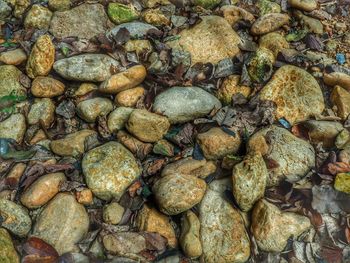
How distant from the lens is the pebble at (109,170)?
16.1 ft

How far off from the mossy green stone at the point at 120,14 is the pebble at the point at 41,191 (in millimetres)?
3494

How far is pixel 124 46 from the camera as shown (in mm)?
6402

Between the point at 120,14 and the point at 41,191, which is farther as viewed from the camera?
the point at 120,14

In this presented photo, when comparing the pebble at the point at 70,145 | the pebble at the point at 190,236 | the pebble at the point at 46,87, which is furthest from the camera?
the pebble at the point at 46,87

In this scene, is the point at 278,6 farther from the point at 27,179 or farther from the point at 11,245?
the point at 11,245

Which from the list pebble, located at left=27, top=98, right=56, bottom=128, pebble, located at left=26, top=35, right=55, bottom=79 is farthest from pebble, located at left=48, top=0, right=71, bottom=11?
pebble, located at left=27, top=98, right=56, bottom=128

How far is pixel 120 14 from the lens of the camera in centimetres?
689

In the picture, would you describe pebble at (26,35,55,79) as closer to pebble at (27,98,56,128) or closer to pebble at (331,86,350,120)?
pebble at (27,98,56,128)

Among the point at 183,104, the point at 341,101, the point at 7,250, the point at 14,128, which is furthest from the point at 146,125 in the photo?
the point at 341,101

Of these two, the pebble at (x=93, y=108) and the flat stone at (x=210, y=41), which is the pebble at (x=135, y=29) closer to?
the flat stone at (x=210, y=41)

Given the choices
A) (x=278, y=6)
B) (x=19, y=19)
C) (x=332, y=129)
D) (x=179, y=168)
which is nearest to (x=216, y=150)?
(x=179, y=168)

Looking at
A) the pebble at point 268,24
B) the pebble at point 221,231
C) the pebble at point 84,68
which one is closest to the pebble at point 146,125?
the pebble at point 84,68

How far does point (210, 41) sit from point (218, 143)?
2.28 meters

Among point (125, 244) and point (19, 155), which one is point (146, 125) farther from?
point (19, 155)
